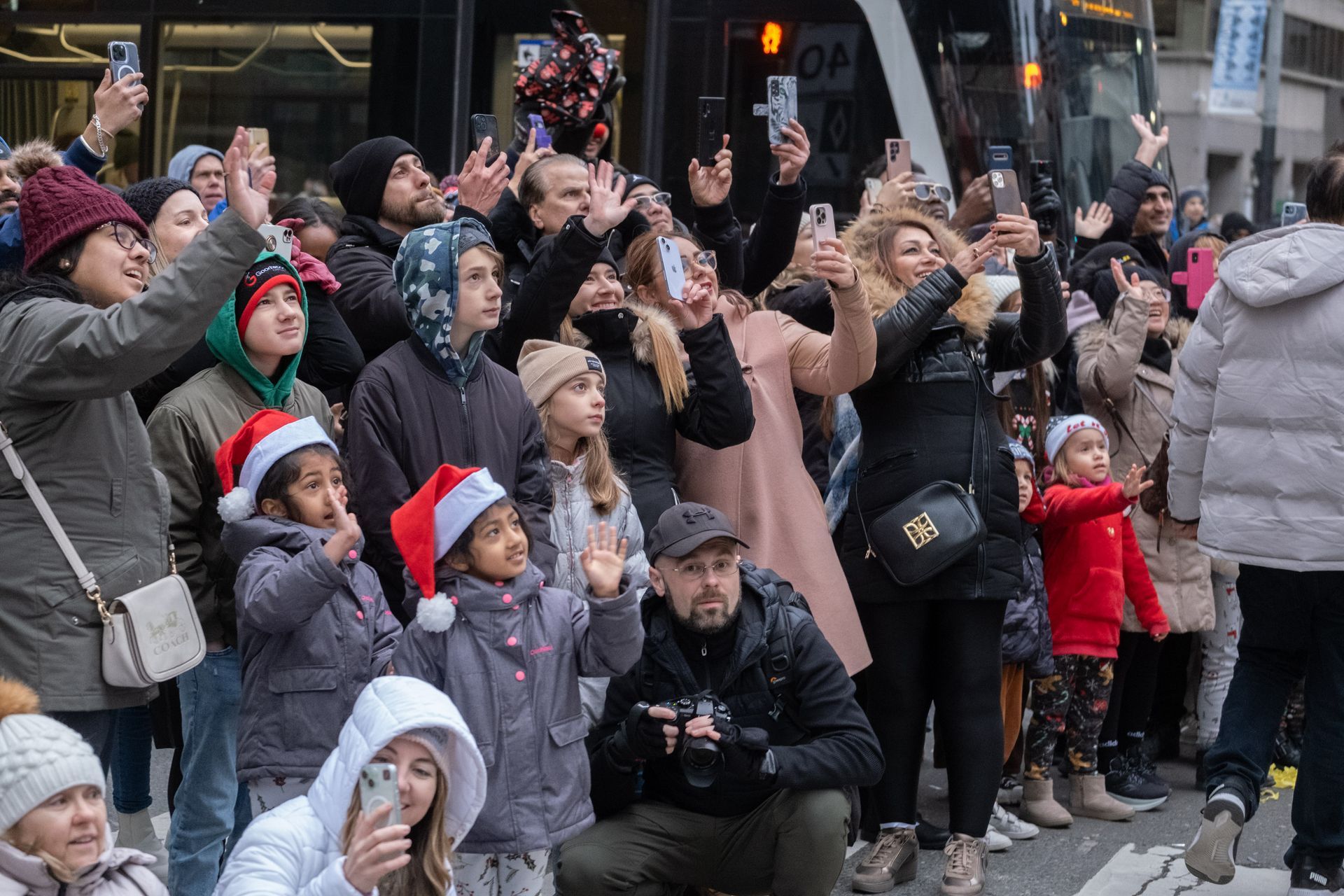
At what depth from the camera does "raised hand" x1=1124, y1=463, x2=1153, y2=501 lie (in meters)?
5.73

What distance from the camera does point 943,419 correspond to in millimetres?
5328

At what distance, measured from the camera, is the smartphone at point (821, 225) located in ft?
16.8

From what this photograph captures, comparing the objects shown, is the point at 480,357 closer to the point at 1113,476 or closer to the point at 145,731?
the point at 145,731

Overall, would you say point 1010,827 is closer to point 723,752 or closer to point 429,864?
point 723,752

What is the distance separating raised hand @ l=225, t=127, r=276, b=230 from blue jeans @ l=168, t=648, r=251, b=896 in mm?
1325

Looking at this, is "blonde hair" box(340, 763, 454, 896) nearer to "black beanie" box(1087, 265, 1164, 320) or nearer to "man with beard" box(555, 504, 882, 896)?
"man with beard" box(555, 504, 882, 896)

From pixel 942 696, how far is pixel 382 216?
8.05 feet

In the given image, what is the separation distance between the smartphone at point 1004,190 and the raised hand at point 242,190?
2.55m

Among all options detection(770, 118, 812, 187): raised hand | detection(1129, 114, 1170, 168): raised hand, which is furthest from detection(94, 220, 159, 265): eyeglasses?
detection(1129, 114, 1170, 168): raised hand

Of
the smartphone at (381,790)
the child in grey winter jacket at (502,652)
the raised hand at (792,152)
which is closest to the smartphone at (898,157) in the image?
the raised hand at (792,152)

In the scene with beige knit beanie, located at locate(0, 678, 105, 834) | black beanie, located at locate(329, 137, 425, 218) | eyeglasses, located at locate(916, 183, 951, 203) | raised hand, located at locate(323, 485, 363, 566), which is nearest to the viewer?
beige knit beanie, located at locate(0, 678, 105, 834)

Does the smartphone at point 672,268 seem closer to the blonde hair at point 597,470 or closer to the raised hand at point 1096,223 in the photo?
the blonde hair at point 597,470

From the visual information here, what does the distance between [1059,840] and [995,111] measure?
4.96m

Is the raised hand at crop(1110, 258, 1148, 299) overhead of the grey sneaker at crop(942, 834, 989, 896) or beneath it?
overhead
